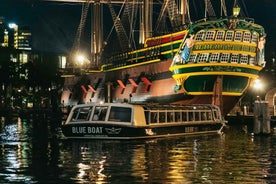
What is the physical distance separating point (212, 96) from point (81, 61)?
48.6m

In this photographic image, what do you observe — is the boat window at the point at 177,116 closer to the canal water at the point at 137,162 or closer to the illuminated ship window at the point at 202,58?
the canal water at the point at 137,162

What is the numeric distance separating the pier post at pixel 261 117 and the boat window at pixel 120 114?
10.2 meters

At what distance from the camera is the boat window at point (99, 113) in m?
33.2

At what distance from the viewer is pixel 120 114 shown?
3331cm

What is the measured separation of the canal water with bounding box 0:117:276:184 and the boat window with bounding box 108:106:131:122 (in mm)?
1547

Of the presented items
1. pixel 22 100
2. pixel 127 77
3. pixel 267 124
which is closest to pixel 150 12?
pixel 127 77

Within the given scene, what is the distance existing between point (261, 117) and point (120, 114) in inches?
436

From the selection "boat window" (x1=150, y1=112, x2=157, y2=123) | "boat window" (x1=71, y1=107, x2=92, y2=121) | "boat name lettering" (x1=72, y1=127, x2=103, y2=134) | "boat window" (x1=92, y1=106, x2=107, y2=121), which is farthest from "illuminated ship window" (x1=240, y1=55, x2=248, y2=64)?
"boat name lettering" (x1=72, y1=127, x2=103, y2=134)

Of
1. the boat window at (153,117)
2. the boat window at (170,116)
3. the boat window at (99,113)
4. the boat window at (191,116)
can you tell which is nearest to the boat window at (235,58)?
the boat window at (191,116)

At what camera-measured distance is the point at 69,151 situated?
2706 centimetres

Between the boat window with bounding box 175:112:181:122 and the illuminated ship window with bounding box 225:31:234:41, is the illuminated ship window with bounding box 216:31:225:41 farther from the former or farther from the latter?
the boat window with bounding box 175:112:181:122

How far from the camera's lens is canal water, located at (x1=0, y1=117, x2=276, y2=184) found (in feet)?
58.3

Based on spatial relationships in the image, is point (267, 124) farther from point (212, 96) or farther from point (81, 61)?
point (81, 61)

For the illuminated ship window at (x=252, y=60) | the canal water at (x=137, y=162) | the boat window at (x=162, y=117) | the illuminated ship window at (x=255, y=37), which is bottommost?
the canal water at (x=137, y=162)
